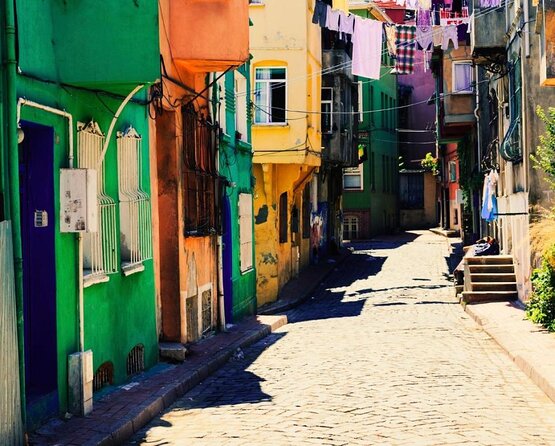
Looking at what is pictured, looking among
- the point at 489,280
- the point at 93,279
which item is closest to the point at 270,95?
the point at 489,280

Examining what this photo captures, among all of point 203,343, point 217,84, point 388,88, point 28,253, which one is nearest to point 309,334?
point 203,343

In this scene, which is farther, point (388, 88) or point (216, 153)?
point (388, 88)

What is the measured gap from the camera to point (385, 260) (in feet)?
132

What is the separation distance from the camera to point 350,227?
56.1m

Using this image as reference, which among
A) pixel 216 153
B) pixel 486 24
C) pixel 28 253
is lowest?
pixel 28 253

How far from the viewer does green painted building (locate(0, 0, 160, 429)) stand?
353 inches

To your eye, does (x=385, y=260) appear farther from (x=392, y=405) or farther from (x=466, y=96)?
(x=392, y=405)

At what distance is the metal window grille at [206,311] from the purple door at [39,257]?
7161 millimetres

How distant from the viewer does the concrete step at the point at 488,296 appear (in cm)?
2317

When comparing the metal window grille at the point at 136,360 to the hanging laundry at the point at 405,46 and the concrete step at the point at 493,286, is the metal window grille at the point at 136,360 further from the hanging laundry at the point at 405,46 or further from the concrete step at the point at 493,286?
the hanging laundry at the point at 405,46

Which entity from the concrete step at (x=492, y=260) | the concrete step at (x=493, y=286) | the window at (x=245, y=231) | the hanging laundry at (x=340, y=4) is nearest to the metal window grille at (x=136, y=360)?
the window at (x=245, y=231)

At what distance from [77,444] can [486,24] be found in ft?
58.5

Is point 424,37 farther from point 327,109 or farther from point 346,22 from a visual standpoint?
point 327,109

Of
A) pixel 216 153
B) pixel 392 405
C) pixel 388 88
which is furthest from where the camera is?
pixel 388 88
